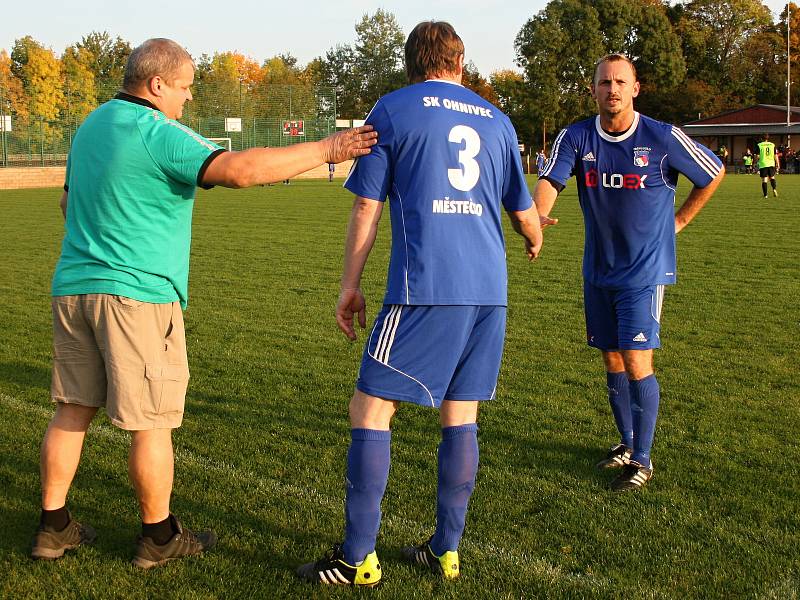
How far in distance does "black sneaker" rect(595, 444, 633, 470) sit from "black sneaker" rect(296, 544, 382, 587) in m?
1.72

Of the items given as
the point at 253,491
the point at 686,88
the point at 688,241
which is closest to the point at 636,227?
the point at 253,491

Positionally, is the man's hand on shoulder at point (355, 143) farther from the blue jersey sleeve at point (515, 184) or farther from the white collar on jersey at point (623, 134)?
the white collar on jersey at point (623, 134)

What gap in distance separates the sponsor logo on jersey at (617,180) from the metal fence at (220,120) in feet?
135

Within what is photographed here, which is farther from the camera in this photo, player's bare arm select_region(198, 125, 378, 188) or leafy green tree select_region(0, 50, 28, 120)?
leafy green tree select_region(0, 50, 28, 120)

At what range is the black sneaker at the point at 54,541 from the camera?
356cm

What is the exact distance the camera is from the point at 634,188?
452 cm

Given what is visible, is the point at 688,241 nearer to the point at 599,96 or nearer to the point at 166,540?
the point at 599,96

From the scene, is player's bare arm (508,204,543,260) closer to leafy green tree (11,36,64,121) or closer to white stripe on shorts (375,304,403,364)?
white stripe on shorts (375,304,403,364)

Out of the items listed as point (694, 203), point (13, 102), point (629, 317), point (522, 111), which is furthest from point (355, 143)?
point (522, 111)

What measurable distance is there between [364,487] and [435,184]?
43.4 inches

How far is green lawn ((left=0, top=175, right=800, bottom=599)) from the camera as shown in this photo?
135 inches

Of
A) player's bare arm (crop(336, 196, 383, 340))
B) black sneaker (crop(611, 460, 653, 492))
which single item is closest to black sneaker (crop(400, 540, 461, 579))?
player's bare arm (crop(336, 196, 383, 340))

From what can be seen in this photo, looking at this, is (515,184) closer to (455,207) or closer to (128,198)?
(455,207)

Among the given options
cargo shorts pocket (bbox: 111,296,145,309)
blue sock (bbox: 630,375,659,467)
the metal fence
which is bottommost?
blue sock (bbox: 630,375,659,467)
